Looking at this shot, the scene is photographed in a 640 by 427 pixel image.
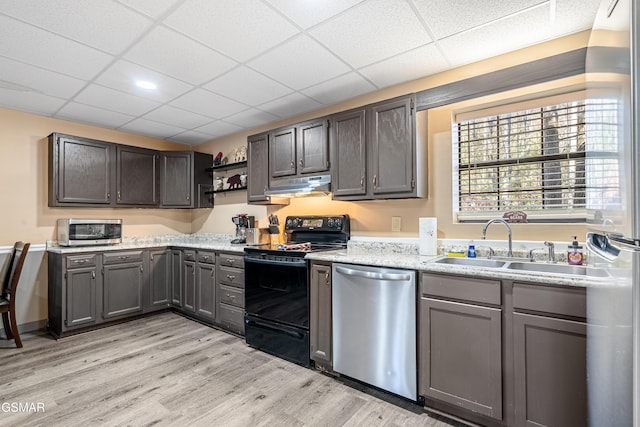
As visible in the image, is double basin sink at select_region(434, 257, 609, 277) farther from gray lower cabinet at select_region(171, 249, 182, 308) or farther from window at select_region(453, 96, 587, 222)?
gray lower cabinet at select_region(171, 249, 182, 308)

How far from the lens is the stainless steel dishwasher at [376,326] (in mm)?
2135

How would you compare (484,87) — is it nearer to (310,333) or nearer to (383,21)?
(383,21)

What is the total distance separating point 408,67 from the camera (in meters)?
2.62

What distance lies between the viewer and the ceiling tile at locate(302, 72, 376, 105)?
2840 mm

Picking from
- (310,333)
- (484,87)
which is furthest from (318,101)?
(310,333)

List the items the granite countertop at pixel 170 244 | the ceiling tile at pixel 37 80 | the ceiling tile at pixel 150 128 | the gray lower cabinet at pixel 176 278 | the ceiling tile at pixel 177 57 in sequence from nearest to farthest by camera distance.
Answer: the ceiling tile at pixel 177 57
the ceiling tile at pixel 37 80
the granite countertop at pixel 170 244
the ceiling tile at pixel 150 128
the gray lower cabinet at pixel 176 278

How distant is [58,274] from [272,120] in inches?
117

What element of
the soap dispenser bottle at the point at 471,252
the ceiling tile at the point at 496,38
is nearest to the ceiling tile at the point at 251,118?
the ceiling tile at the point at 496,38

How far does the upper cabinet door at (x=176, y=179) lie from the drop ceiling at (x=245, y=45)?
1252 mm

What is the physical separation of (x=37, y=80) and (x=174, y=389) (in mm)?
2872

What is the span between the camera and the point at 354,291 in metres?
2.39

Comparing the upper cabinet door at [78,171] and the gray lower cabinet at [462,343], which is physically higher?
the upper cabinet door at [78,171]

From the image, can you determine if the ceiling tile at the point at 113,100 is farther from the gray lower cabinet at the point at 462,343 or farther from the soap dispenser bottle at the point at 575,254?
the soap dispenser bottle at the point at 575,254

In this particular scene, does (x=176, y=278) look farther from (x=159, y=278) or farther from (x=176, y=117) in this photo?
(x=176, y=117)
